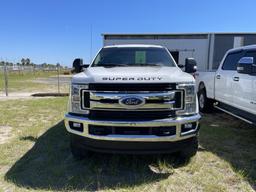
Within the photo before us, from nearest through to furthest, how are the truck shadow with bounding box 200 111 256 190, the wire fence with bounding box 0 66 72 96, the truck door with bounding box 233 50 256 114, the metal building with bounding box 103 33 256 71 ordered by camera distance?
the truck shadow with bounding box 200 111 256 190
the truck door with bounding box 233 50 256 114
the wire fence with bounding box 0 66 72 96
the metal building with bounding box 103 33 256 71

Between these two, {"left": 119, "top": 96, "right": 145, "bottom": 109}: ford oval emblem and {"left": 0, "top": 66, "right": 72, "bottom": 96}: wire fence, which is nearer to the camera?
{"left": 119, "top": 96, "right": 145, "bottom": 109}: ford oval emblem

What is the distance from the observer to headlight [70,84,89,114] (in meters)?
3.31

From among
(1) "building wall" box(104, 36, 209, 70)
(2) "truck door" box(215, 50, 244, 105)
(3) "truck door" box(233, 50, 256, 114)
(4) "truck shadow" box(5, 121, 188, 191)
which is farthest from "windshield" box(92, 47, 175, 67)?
(1) "building wall" box(104, 36, 209, 70)

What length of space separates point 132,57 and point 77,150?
216cm

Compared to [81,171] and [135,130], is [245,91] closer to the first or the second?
[135,130]

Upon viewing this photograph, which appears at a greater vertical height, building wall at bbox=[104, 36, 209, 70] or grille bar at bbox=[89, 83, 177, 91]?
building wall at bbox=[104, 36, 209, 70]

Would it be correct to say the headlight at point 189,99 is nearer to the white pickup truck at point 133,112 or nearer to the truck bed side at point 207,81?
the white pickup truck at point 133,112

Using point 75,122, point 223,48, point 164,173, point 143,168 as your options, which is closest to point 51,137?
point 75,122

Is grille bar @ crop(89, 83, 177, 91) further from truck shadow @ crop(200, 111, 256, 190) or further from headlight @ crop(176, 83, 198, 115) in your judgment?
truck shadow @ crop(200, 111, 256, 190)

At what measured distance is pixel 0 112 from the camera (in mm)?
7613

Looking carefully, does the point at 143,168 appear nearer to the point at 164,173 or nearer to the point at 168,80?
the point at 164,173

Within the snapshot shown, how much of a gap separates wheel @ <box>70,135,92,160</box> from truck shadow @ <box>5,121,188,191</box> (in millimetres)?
106

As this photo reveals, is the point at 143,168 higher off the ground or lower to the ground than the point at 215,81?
lower

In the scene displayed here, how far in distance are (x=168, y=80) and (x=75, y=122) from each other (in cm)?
137
